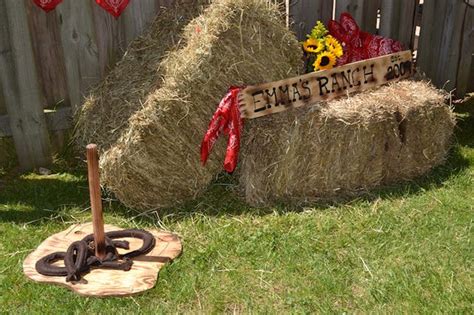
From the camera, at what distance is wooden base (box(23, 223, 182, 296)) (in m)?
3.66

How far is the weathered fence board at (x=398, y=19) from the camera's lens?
5910 millimetres

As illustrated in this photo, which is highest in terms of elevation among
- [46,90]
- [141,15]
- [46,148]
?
[141,15]

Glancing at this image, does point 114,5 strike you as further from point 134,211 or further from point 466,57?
point 466,57

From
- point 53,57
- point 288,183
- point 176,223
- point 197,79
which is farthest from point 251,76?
point 53,57

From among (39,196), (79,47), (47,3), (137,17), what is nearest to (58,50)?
(79,47)

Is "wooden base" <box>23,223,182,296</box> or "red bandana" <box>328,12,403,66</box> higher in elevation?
"red bandana" <box>328,12,403,66</box>

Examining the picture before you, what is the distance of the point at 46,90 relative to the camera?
17.8ft

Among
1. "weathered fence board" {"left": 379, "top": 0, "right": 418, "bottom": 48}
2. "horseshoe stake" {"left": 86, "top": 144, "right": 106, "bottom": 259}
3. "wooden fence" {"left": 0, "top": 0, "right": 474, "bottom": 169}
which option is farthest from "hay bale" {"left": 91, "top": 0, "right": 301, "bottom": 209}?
"weathered fence board" {"left": 379, "top": 0, "right": 418, "bottom": 48}

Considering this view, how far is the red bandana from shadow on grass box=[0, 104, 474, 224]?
122 cm

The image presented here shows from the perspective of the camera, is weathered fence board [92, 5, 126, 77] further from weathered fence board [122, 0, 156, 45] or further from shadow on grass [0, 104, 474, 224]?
shadow on grass [0, 104, 474, 224]

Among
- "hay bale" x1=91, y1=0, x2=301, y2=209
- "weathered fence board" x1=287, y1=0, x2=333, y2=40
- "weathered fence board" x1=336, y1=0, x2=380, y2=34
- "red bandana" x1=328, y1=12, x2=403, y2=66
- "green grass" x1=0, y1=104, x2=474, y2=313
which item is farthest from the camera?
"weathered fence board" x1=336, y1=0, x2=380, y2=34

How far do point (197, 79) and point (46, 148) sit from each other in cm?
Result: 175

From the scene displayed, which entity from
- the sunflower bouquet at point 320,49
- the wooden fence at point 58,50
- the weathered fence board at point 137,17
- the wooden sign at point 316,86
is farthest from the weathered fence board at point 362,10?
the weathered fence board at point 137,17

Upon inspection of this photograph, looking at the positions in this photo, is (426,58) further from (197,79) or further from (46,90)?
(46,90)
